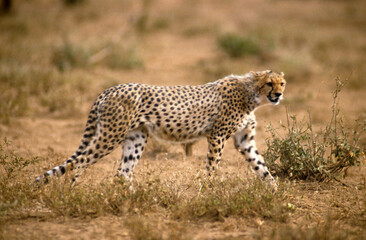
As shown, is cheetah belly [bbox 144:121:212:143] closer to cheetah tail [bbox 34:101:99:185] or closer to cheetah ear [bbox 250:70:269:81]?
cheetah tail [bbox 34:101:99:185]

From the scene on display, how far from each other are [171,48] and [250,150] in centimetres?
787

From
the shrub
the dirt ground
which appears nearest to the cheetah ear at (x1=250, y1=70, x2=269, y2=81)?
the dirt ground

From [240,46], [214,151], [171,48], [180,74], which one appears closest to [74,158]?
[214,151]

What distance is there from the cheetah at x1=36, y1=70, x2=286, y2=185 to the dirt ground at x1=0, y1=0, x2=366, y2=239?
27 centimetres

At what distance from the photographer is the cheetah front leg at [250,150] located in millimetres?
4691

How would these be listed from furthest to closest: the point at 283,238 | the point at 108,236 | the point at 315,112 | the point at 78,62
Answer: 1. the point at 78,62
2. the point at 315,112
3. the point at 108,236
4. the point at 283,238

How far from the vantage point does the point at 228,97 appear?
476 cm

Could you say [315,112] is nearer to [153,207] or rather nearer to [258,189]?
[258,189]

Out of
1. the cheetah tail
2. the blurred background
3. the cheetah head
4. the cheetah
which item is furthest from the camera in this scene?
the blurred background

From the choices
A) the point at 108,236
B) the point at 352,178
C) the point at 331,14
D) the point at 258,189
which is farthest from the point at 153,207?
the point at 331,14

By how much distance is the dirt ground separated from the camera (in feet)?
11.9

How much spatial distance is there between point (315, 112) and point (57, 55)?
19.3ft

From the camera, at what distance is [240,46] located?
10852 millimetres

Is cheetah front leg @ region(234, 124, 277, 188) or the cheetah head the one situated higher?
the cheetah head
